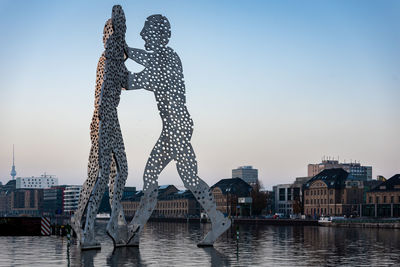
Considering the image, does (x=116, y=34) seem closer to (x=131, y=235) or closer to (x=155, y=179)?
(x=155, y=179)

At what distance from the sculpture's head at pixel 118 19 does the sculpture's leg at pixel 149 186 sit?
559cm

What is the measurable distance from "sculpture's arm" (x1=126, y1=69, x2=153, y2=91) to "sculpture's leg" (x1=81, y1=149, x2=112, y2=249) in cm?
349

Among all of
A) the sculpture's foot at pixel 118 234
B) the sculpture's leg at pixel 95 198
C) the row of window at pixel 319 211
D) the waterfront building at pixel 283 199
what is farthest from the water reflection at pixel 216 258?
the waterfront building at pixel 283 199

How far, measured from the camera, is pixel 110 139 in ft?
97.6

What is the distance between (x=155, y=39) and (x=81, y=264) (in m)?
12.2

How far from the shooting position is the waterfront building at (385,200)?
96.4 m

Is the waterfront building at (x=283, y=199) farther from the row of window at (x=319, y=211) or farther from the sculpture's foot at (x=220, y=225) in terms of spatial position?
the sculpture's foot at (x=220, y=225)

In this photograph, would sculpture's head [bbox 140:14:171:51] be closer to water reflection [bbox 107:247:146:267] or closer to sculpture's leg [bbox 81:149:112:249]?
sculpture's leg [bbox 81:149:112:249]

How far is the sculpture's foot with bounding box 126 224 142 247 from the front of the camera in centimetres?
3144

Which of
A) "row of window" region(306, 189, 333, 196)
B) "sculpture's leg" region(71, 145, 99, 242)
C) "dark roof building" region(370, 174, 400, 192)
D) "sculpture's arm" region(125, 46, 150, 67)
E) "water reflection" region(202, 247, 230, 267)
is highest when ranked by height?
"sculpture's arm" region(125, 46, 150, 67)

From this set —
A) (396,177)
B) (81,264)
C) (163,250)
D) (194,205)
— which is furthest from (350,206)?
(81,264)

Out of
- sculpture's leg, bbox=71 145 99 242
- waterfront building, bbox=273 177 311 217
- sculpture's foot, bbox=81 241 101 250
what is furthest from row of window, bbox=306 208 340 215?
sculpture's leg, bbox=71 145 99 242

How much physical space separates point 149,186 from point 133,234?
2505 mm

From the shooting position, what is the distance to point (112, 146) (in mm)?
29844
